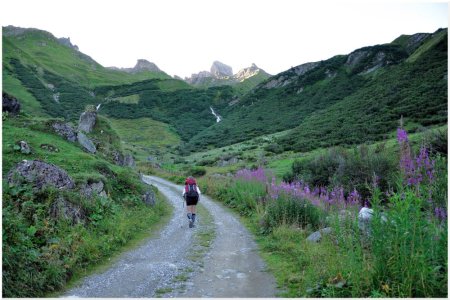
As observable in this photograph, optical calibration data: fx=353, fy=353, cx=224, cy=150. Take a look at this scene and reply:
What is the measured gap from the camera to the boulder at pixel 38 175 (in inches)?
385

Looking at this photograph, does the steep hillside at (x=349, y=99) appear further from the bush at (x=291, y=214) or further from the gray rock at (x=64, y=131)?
the bush at (x=291, y=214)

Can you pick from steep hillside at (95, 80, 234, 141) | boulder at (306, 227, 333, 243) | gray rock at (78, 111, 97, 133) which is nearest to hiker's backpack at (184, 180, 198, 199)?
boulder at (306, 227, 333, 243)

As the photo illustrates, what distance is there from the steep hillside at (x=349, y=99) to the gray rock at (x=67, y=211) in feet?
114

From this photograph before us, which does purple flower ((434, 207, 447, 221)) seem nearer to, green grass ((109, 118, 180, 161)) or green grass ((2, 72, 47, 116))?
green grass ((109, 118, 180, 161))

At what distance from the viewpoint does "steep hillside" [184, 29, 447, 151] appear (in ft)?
148

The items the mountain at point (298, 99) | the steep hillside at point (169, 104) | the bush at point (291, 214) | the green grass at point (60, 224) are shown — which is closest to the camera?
the green grass at point (60, 224)

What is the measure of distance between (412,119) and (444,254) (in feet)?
138

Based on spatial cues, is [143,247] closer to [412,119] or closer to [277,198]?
[277,198]

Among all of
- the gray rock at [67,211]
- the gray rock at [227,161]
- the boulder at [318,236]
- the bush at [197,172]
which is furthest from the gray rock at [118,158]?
the gray rock at [227,161]

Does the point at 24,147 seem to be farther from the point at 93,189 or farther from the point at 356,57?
the point at 356,57

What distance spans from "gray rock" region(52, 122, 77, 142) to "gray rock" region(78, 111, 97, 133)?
286 inches

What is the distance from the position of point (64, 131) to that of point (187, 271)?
13445mm

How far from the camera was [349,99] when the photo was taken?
71.9 metres

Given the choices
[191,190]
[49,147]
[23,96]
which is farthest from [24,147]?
[23,96]
